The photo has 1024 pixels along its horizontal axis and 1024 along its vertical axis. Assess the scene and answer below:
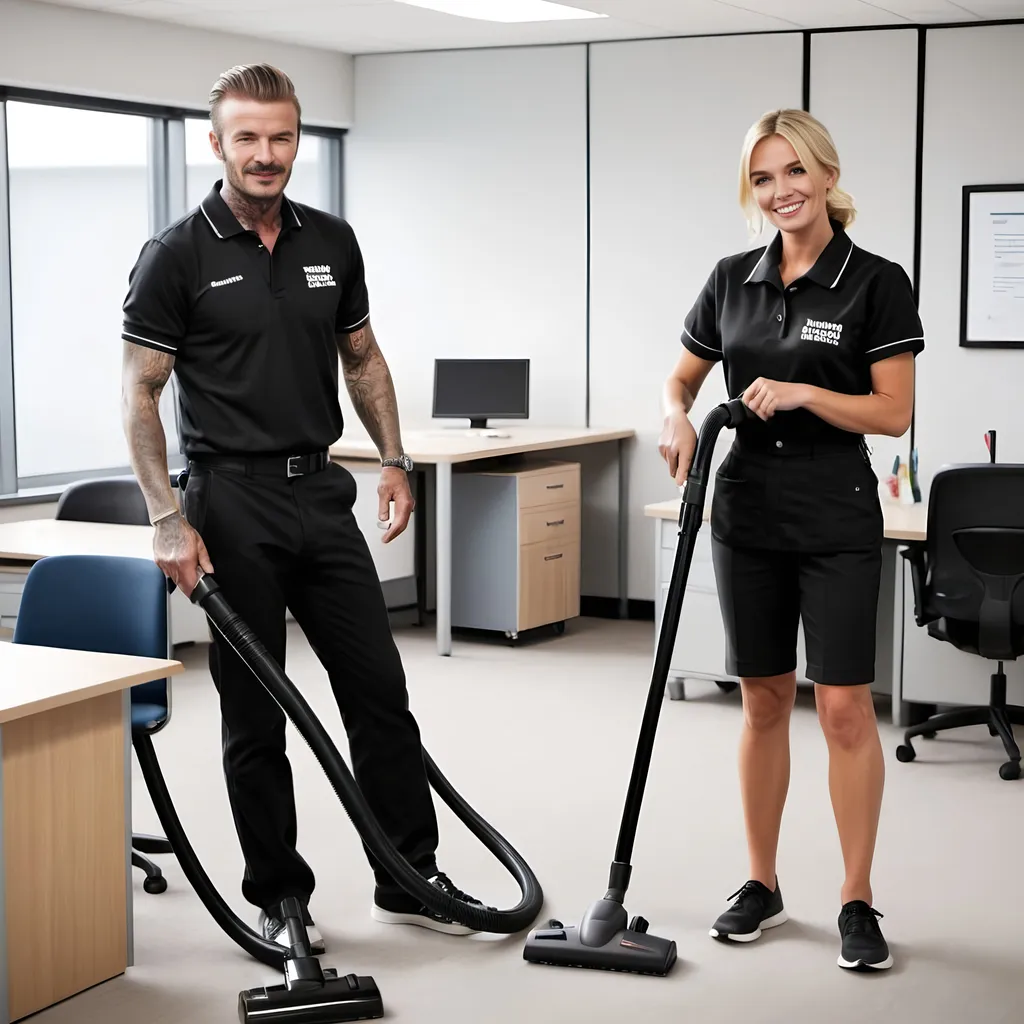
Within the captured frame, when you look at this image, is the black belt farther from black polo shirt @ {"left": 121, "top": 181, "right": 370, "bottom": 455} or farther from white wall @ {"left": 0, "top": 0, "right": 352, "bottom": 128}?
white wall @ {"left": 0, "top": 0, "right": 352, "bottom": 128}

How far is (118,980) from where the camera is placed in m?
2.99

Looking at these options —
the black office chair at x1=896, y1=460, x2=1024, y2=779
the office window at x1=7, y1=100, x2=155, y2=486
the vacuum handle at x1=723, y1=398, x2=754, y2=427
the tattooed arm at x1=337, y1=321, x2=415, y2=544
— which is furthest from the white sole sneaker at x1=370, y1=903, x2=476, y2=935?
the office window at x1=7, y1=100, x2=155, y2=486

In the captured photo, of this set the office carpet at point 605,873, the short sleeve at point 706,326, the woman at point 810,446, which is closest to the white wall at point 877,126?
the office carpet at point 605,873

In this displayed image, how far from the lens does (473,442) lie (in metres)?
6.41

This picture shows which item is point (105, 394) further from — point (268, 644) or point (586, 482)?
point (268, 644)

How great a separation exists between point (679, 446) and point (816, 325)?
343 millimetres

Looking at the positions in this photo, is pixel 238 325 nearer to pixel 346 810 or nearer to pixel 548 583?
pixel 346 810

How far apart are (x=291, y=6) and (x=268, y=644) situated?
3749 millimetres

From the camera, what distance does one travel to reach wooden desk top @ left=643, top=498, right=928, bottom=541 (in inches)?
190

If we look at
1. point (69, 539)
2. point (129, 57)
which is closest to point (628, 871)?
point (69, 539)

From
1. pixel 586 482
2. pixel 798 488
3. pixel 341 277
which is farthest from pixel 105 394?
pixel 798 488

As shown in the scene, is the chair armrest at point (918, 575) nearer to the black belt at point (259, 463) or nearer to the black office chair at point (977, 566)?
the black office chair at point (977, 566)

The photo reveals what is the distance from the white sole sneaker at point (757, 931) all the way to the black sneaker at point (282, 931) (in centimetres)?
81

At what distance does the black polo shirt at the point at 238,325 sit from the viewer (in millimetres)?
2863
